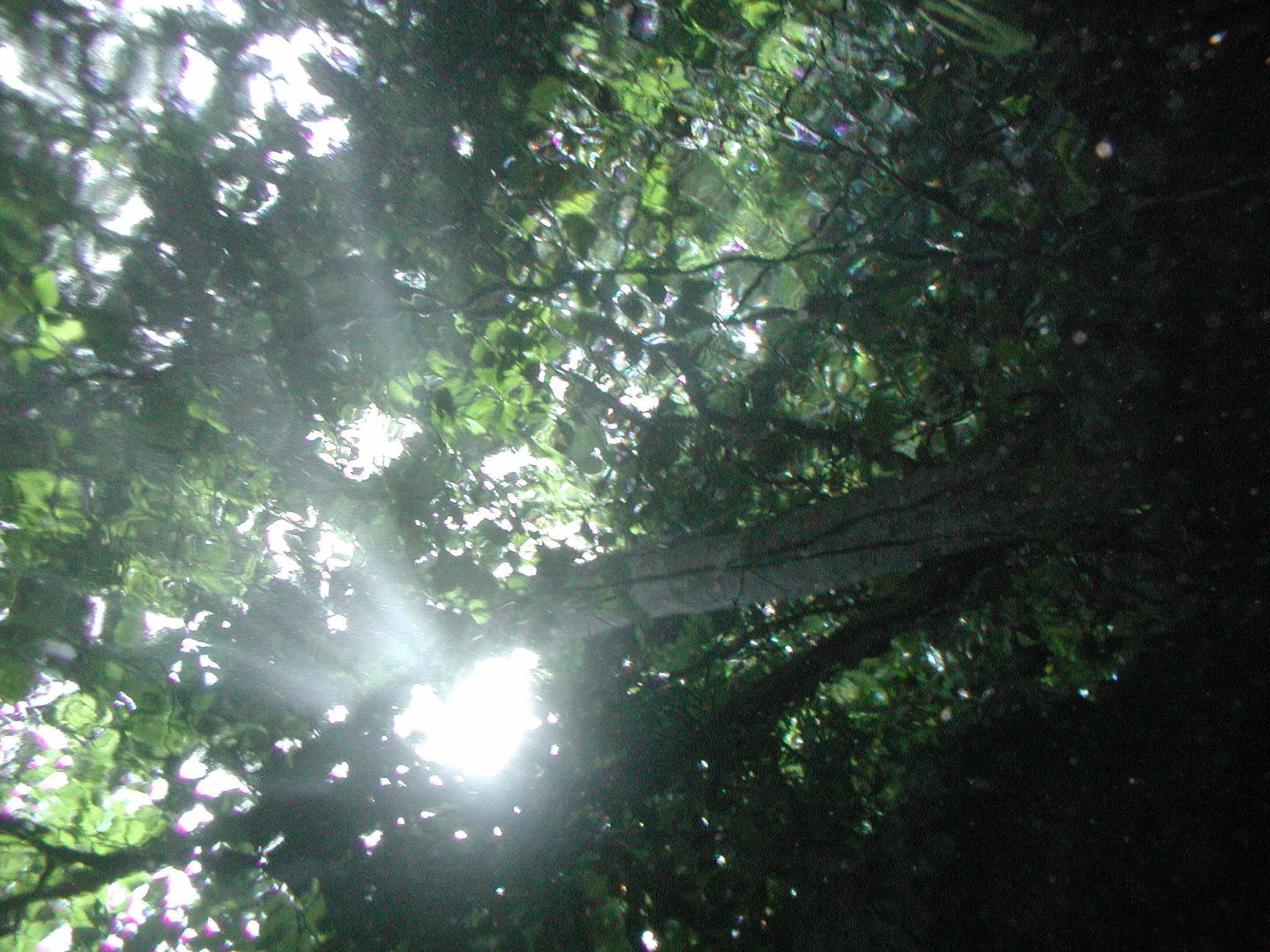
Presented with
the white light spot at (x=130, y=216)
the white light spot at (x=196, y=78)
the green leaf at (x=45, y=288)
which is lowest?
the green leaf at (x=45, y=288)

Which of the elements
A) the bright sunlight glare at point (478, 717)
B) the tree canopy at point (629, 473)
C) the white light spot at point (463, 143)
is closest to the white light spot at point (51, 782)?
the tree canopy at point (629, 473)

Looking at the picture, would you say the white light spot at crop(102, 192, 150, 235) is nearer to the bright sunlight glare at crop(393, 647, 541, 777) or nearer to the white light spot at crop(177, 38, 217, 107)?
the white light spot at crop(177, 38, 217, 107)

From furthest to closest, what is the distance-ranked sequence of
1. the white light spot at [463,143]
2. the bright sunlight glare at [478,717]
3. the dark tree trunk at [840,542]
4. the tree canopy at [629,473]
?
the bright sunlight glare at [478,717] < the white light spot at [463,143] < the dark tree trunk at [840,542] < the tree canopy at [629,473]

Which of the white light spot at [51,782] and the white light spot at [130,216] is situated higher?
the white light spot at [130,216]

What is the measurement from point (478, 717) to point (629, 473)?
47.4 inches

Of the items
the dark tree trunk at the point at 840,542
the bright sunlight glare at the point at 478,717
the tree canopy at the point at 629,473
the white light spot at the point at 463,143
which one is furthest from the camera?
the bright sunlight glare at the point at 478,717

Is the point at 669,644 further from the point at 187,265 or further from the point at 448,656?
the point at 187,265

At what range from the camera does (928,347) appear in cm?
238

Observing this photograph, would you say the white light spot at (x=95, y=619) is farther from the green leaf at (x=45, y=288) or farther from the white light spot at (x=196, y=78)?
the white light spot at (x=196, y=78)

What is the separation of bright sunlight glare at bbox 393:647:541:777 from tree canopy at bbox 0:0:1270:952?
0.06 feet

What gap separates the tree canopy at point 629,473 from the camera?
176 cm

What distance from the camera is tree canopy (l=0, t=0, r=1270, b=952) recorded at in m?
1.76

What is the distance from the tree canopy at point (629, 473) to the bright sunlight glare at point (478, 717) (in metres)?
0.02

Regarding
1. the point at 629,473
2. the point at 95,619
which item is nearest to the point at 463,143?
the point at 629,473
